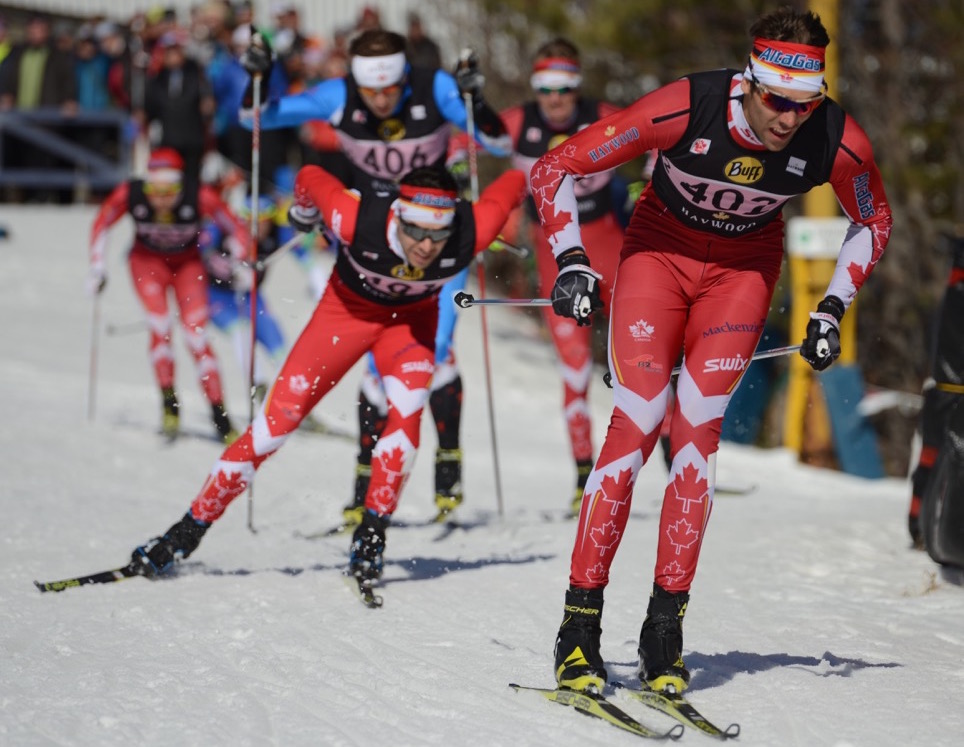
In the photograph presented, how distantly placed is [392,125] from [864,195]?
3345 mm

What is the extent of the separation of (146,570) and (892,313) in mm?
12971

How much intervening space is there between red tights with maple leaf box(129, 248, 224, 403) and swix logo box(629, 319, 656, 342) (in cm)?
589

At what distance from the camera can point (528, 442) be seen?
40.4 feet

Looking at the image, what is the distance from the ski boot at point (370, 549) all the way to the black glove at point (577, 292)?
6.05 feet

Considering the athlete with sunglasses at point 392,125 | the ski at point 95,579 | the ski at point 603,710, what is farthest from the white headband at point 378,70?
the ski at point 603,710

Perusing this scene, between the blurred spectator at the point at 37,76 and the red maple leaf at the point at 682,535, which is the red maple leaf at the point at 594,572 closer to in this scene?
the red maple leaf at the point at 682,535

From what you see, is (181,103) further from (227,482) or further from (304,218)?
(227,482)

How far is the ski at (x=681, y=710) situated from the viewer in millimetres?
4184

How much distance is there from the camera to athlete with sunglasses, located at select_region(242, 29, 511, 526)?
7293mm

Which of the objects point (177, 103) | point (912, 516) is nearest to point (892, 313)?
point (177, 103)

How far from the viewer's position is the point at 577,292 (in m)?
4.40

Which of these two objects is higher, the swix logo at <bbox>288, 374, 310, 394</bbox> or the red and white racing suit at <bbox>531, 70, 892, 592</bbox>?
the red and white racing suit at <bbox>531, 70, 892, 592</bbox>

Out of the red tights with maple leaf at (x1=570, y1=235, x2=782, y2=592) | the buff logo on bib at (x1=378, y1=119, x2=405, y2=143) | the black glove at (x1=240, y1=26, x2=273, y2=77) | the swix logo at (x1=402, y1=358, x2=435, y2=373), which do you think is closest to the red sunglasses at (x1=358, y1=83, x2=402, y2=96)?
the buff logo on bib at (x1=378, y1=119, x2=405, y2=143)

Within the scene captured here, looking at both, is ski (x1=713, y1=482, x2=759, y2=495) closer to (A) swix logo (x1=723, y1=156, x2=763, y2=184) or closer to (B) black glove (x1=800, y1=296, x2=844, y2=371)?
(B) black glove (x1=800, y1=296, x2=844, y2=371)
